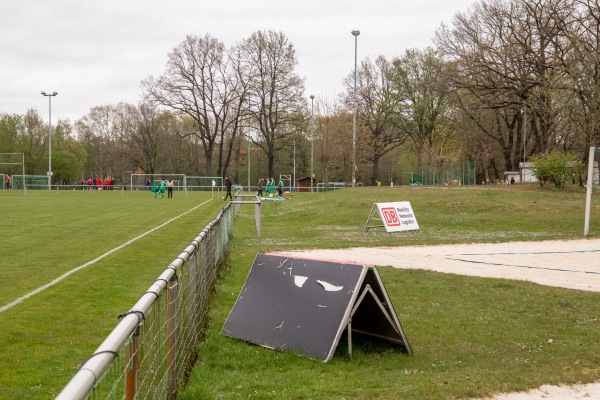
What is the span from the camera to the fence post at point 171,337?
5051mm

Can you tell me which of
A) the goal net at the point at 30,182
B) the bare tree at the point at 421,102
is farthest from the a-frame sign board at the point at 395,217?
the goal net at the point at 30,182

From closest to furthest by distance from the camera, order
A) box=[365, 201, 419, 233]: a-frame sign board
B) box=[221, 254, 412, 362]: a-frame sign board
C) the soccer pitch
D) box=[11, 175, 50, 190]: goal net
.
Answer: the soccer pitch
box=[221, 254, 412, 362]: a-frame sign board
box=[365, 201, 419, 233]: a-frame sign board
box=[11, 175, 50, 190]: goal net

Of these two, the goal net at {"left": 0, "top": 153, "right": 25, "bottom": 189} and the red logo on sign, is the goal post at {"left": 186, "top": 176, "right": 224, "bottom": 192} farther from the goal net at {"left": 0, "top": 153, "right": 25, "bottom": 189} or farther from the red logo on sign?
the red logo on sign

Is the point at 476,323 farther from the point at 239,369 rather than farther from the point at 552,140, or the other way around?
the point at 552,140

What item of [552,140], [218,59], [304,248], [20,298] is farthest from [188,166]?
[20,298]

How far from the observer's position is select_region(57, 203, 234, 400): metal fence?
2.59 metres

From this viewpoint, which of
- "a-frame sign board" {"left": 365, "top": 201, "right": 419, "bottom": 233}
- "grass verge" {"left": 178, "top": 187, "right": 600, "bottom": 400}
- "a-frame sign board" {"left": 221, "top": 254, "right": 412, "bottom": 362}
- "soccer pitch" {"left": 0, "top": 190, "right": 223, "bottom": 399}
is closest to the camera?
"grass verge" {"left": 178, "top": 187, "right": 600, "bottom": 400}

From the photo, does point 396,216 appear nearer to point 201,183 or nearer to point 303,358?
point 303,358

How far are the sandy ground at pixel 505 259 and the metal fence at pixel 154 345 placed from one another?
376 centimetres

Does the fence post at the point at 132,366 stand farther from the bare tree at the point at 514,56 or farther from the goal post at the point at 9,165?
the goal post at the point at 9,165

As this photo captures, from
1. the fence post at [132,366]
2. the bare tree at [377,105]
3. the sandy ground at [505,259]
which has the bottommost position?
the sandy ground at [505,259]

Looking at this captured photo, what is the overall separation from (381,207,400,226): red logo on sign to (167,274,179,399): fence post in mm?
17766

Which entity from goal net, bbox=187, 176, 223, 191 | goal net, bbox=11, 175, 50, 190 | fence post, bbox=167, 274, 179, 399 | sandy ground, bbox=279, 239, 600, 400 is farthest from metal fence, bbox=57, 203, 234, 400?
goal net, bbox=11, 175, 50, 190

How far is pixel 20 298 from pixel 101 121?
99.5m
